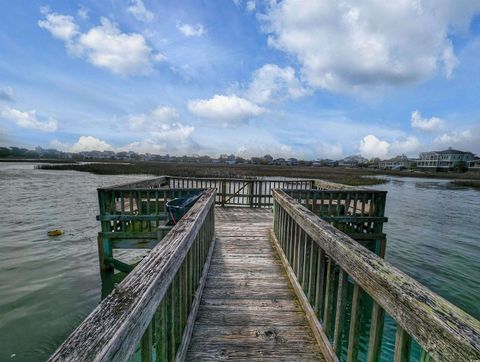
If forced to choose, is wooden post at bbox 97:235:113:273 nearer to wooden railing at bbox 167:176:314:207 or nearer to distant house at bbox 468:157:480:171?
wooden railing at bbox 167:176:314:207

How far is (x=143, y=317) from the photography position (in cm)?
117

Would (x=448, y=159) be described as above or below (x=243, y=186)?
above

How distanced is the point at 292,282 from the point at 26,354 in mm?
4702

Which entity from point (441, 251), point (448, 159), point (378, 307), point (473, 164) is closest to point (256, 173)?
point (441, 251)

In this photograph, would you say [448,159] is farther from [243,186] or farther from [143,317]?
[143,317]

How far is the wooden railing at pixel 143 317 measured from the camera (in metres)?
0.87

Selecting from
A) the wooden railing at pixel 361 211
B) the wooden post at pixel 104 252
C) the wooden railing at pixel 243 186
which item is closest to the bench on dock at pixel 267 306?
the wooden post at pixel 104 252

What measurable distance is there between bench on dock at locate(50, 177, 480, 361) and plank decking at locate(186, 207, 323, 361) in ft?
0.04

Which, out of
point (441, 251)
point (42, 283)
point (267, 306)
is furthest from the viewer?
point (441, 251)

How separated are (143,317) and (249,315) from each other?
6.55ft

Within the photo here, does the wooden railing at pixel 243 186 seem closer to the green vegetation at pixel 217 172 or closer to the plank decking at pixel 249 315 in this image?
the plank decking at pixel 249 315

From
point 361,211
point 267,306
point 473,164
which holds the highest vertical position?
point 473,164

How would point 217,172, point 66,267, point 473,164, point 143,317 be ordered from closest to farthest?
point 143,317 < point 66,267 < point 217,172 < point 473,164

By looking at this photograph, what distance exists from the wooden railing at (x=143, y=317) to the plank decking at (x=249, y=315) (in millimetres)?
304
